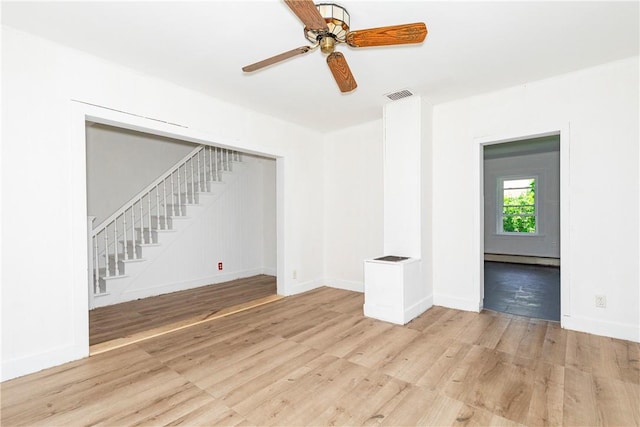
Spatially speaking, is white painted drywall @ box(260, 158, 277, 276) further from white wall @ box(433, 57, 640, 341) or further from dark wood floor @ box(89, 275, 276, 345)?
white wall @ box(433, 57, 640, 341)

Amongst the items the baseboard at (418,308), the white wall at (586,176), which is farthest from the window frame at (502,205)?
the baseboard at (418,308)

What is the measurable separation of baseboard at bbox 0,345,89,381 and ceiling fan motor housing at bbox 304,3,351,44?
3065mm

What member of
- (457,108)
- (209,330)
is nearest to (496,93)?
(457,108)

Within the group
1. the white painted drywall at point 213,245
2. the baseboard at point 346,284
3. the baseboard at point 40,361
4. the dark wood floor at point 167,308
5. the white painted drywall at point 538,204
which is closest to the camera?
the baseboard at point 40,361

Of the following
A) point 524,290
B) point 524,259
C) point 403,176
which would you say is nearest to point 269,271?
point 403,176

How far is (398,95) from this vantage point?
145 inches

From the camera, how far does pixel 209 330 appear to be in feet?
10.6

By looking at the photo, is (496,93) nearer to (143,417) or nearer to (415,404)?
(415,404)

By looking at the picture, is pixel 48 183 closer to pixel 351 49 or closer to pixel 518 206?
pixel 351 49

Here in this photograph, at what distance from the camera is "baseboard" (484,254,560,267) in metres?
7.40

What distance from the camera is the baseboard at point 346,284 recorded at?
188 inches

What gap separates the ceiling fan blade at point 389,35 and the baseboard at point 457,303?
10.2 feet

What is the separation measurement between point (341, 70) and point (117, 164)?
4.72m

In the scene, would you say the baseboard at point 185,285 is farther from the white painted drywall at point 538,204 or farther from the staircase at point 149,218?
the white painted drywall at point 538,204
